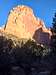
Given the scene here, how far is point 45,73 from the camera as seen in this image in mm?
39375

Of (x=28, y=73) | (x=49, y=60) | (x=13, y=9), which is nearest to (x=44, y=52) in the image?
(x=49, y=60)

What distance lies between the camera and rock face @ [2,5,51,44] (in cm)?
8862

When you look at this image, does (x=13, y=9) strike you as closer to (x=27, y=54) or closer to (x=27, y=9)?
(x=27, y=9)

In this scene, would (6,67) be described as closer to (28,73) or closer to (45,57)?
(28,73)

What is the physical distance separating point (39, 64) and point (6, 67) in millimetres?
5686

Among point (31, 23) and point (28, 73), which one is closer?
point (28, 73)

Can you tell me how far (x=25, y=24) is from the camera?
308 ft

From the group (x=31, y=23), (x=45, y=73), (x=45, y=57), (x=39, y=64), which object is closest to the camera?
(x=45, y=73)

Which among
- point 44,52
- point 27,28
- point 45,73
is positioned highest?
point 27,28

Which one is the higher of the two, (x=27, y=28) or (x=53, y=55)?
(x=27, y=28)

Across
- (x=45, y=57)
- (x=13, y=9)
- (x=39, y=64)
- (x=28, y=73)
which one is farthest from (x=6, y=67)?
(x=13, y=9)

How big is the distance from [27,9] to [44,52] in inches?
1626

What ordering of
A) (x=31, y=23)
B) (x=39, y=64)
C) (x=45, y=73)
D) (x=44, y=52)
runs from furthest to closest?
1. (x=31, y=23)
2. (x=44, y=52)
3. (x=39, y=64)
4. (x=45, y=73)

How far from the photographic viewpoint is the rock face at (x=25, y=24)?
88.6m
